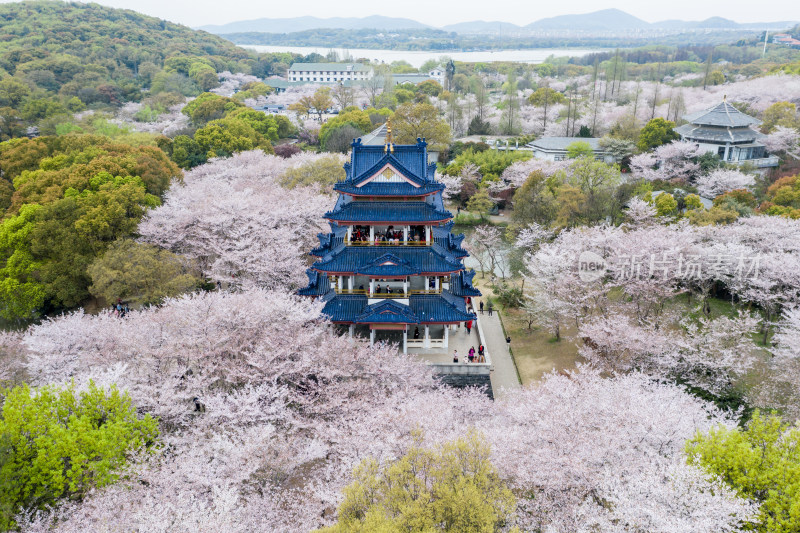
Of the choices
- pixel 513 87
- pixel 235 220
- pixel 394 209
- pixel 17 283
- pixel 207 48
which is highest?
pixel 207 48

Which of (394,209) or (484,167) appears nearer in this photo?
(394,209)

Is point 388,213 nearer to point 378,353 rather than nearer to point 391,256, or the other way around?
point 391,256

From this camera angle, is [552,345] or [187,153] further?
[187,153]

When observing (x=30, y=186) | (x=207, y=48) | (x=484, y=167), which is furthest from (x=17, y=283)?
(x=207, y=48)

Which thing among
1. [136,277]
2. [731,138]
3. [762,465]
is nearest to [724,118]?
[731,138]

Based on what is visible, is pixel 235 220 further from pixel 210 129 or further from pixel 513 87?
pixel 513 87

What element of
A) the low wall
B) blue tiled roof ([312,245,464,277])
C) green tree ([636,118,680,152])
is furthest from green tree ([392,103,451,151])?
the low wall

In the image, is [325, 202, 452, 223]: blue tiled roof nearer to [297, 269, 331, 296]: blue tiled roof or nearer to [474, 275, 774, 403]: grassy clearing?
[297, 269, 331, 296]: blue tiled roof
